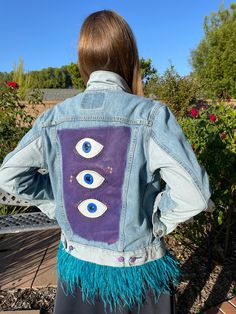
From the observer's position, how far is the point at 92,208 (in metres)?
1.25

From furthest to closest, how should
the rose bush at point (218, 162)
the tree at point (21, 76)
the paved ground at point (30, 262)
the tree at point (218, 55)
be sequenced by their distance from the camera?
the tree at point (218, 55)
the tree at point (21, 76)
the paved ground at point (30, 262)
the rose bush at point (218, 162)

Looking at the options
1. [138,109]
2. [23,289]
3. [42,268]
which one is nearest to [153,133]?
[138,109]

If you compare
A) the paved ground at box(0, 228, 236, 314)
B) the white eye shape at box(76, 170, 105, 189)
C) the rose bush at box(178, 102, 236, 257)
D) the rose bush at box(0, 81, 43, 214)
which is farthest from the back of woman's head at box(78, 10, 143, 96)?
the rose bush at box(0, 81, 43, 214)

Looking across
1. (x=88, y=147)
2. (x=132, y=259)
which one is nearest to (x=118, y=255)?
(x=132, y=259)

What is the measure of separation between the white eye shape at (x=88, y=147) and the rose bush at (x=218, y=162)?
5.19ft

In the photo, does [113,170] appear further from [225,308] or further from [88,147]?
[225,308]

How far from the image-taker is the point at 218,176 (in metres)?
2.67

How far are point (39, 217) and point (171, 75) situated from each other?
10909 millimetres

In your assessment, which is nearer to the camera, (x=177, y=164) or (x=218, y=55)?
(x=177, y=164)

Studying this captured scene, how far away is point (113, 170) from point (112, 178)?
3cm

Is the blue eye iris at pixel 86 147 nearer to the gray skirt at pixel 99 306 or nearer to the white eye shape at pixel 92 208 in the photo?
the white eye shape at pixel 92 208

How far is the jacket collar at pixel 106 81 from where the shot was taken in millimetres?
1202

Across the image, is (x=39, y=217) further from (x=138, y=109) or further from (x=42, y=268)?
(x=138, y=109)

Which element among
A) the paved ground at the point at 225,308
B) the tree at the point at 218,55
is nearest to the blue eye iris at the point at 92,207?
the paved ground at the point at 225,308
